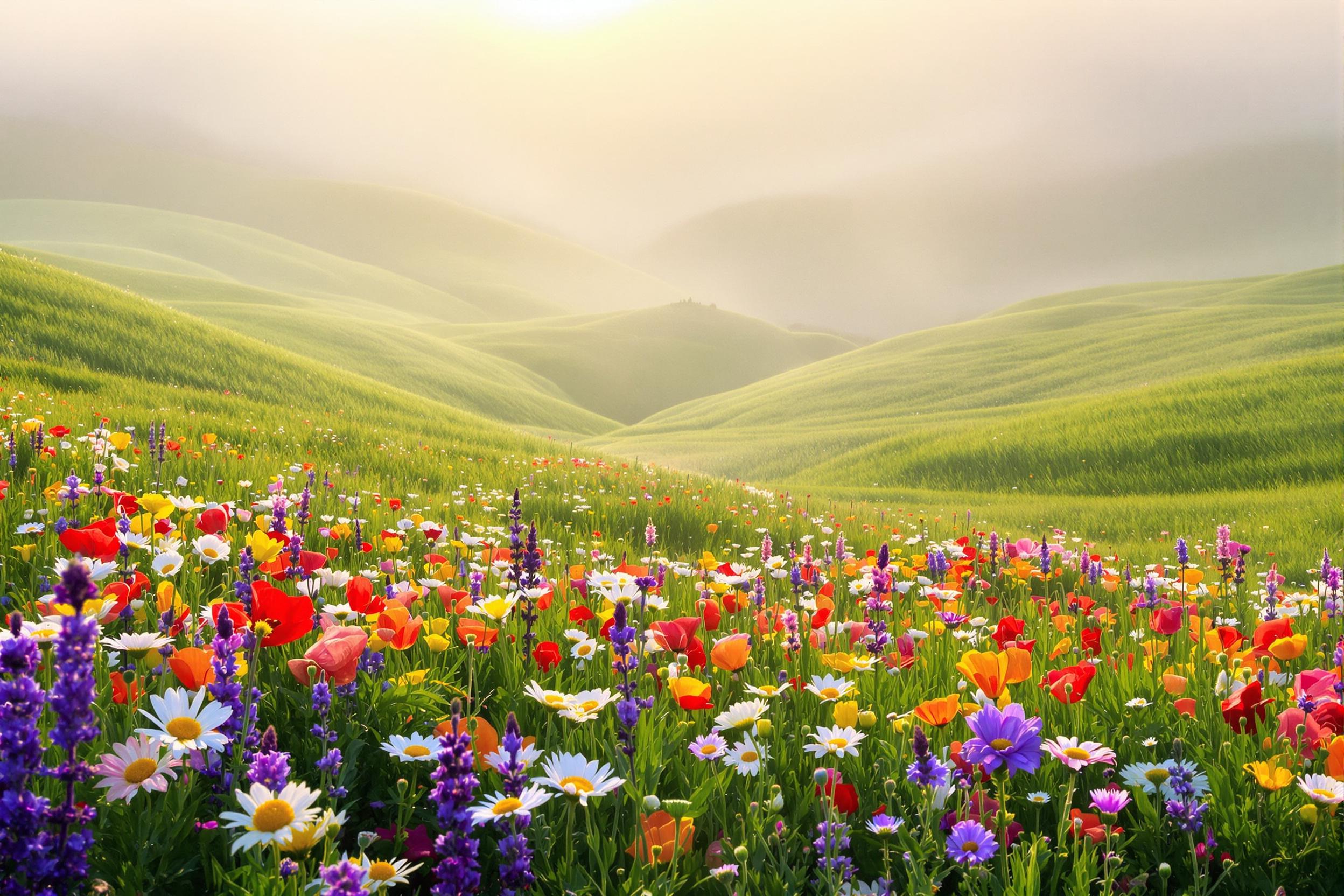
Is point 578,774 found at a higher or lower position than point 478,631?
lower

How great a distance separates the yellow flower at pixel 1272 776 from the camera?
1.79 metres

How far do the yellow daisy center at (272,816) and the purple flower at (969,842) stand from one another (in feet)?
4.30

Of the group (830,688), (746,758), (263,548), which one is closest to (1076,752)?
(830,688)

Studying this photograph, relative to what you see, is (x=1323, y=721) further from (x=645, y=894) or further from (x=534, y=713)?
(x=534, y=713)

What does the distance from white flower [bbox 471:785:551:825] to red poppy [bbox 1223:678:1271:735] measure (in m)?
2.08

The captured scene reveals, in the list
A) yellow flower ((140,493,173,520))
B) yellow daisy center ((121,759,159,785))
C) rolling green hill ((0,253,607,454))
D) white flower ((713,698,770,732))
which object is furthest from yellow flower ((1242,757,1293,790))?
rolling green hill ((0,253,607,454))

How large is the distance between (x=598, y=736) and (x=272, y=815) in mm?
1041

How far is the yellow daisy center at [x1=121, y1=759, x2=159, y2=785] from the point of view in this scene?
150 centimetres

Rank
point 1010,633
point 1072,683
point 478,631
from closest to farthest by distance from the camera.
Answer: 1. point 1072,683
2. point 478,631
3. point 1010,633

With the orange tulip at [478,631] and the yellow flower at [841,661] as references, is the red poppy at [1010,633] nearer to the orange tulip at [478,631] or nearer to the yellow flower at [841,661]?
the yellow flower at [841,661]

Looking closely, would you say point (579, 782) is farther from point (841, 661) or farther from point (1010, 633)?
point (1010, 633)

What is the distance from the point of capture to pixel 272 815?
136cm

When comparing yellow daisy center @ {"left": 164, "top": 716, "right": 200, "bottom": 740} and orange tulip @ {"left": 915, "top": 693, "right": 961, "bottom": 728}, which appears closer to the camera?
yellow daisy center @ {"left": 164, "top": 716, "right": 200, "bottom": 740}

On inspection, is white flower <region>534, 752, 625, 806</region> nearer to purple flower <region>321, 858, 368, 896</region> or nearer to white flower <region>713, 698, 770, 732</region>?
white flower <region>713, 698, 770, 732</region>
